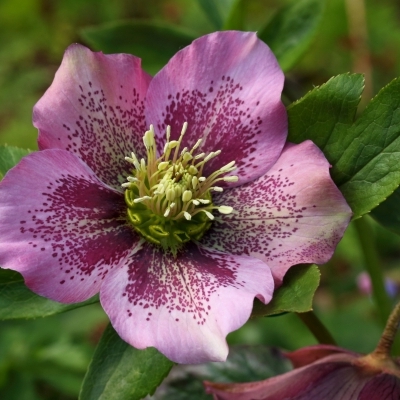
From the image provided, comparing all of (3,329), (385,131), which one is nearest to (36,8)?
(3,329)

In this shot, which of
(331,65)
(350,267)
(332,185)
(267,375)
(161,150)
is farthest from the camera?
(331,65)

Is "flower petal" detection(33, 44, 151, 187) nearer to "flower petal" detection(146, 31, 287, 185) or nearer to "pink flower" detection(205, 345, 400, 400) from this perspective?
"flower petal" detection(146, 31, 287, 185)

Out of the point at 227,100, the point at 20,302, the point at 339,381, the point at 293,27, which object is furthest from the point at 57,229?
the point at 293,27

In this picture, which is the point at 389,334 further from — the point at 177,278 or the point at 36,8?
the point at 36,8

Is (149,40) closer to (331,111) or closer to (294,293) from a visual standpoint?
(331,111)

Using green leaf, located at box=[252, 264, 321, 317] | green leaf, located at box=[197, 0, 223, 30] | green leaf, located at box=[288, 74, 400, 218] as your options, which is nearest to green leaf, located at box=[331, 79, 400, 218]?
green leaf, located at box=[288, 74, 400, 218]

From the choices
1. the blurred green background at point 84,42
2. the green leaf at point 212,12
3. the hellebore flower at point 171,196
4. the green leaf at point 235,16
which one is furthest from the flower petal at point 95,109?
the blurred green background at point 84,42

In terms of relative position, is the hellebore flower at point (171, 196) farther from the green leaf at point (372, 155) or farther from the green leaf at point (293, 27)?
the green leaf at point (293, 27)
